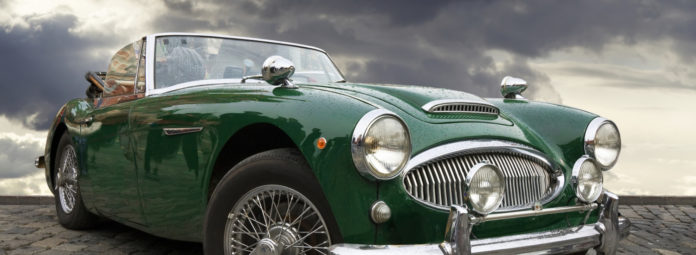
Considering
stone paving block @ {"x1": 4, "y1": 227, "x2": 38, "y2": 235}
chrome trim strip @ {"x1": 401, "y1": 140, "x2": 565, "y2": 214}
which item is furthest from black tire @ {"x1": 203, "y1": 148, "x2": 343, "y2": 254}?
stone paving block @ {"x1": 4, "y1": 227, "x2": 38, "y2": 235}

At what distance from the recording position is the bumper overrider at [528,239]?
8.12ft

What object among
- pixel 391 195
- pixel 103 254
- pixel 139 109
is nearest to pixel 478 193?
pixel 391 195

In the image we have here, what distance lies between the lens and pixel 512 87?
14.6 ft

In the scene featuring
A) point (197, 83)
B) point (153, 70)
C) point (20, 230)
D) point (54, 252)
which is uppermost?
point (153, 70)

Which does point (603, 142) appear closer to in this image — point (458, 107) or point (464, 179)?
point (458, 107)

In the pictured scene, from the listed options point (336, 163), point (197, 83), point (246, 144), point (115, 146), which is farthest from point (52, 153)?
point (336, 163)

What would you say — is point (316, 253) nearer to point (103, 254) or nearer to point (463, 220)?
point (463, 220)

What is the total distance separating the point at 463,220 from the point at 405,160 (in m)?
0.33

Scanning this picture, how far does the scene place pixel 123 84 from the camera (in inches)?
184

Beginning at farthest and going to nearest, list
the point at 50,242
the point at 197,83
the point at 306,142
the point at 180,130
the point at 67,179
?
the point at 67,179 → the point at 50,242 → the point at 197,83 → the point at 180,130 → the point at 306,142

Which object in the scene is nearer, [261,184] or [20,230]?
[261,184]

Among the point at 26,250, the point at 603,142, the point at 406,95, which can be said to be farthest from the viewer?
the point at 26,250

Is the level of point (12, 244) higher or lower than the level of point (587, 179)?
lower

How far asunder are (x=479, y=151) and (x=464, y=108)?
1.47ft
